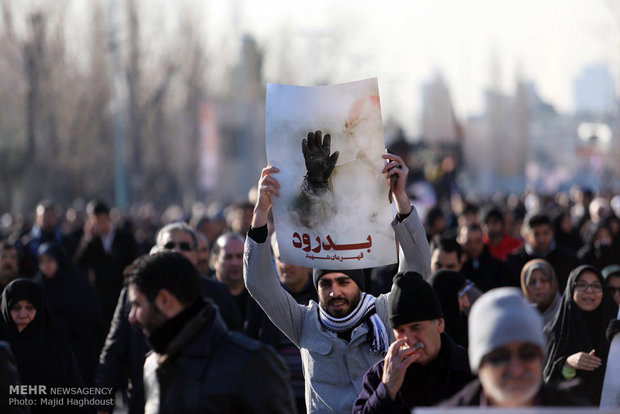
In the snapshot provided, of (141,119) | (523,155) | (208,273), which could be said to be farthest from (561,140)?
(208,273)

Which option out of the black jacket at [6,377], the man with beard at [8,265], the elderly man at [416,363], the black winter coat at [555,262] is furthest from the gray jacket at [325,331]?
the man with beard at [8,265]

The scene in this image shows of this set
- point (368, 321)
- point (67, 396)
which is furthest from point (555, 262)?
point (368, 321)

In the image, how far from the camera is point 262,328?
7.05 m

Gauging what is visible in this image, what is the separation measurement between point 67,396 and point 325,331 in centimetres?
216

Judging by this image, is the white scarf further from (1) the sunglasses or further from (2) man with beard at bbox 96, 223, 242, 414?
(1) the sunglasses

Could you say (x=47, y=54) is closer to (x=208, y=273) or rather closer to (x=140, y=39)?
(x=140, y=39)

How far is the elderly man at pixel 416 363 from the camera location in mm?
4340

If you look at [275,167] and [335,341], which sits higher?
[275,167]

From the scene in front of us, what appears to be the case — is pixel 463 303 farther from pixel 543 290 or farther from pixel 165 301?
pixel 165 301

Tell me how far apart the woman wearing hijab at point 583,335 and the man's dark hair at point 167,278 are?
7.46 ft

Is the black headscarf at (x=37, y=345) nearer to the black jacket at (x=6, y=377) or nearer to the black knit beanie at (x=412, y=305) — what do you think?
the black jacket at (x=6, y=377)

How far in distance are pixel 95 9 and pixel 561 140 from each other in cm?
11692

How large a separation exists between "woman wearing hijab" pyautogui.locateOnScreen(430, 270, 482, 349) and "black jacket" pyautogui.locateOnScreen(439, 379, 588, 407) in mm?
3089

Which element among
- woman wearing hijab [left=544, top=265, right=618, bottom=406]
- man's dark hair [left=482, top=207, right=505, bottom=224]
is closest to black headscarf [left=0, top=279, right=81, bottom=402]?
woman wearing hijab [left=544, top=265, right=618, bottom=406]
